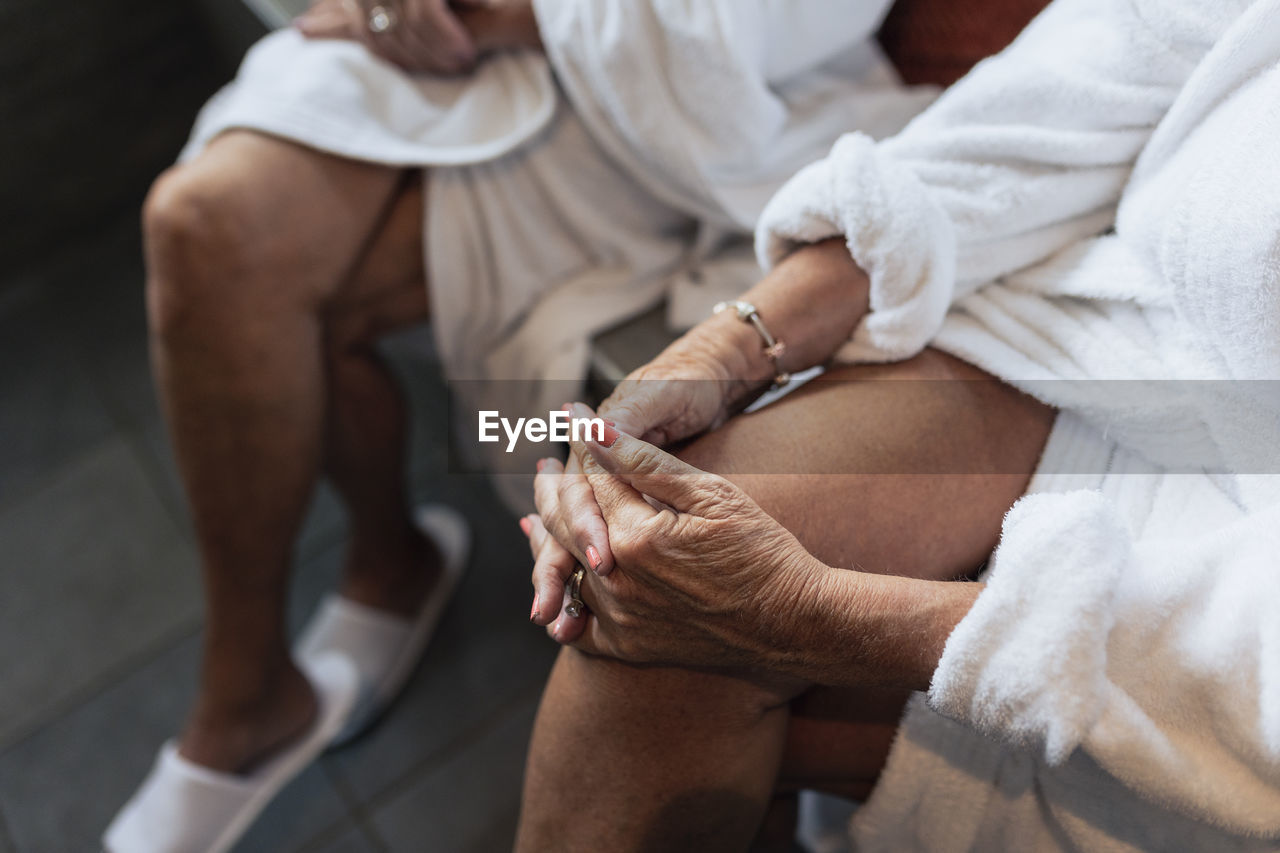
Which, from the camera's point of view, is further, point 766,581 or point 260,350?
point 260,350

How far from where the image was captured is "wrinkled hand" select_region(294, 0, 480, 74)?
2.73 feet

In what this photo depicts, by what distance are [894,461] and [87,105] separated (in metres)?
1.56

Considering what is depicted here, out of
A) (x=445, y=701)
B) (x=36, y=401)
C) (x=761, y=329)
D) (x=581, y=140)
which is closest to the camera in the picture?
(x=761, y=329)

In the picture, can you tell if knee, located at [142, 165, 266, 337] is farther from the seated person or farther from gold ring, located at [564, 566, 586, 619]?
gold ring, located at [564, 566, 586, 619]

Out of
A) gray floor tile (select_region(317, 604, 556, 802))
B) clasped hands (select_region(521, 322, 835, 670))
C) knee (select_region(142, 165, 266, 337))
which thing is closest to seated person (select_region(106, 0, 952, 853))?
knee (select_region(142, 165, 266, 337))

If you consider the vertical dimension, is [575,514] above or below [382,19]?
below

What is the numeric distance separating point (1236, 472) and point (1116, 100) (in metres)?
0.27

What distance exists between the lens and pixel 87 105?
1.50 metres

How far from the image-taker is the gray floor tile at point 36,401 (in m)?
1.37

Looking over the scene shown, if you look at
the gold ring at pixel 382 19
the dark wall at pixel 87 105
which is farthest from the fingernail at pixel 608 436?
the dark wall at pixel 87 105

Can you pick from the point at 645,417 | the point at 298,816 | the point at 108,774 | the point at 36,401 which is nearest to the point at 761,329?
the point at 645,417

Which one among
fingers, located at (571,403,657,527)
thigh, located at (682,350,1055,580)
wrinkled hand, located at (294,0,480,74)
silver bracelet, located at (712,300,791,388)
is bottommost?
thigh, located at (682,350,1055,580)

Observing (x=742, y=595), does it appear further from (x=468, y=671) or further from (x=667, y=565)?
(x=468, y=671)

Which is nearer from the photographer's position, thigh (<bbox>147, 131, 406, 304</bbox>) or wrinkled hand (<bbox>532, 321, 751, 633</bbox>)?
wrinkled hand (<bbox>532, 321, 751, 633</bbox>)
